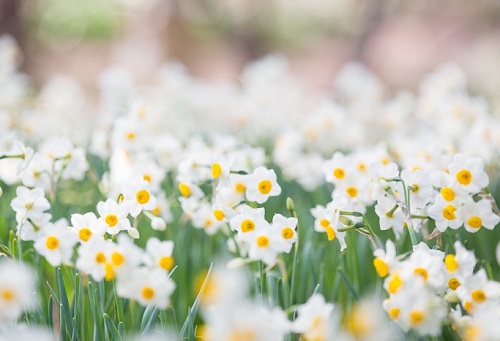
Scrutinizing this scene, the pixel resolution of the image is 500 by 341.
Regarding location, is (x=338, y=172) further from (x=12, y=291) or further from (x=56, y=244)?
(x=12, y=291)

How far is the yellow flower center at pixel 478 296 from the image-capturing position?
95cm

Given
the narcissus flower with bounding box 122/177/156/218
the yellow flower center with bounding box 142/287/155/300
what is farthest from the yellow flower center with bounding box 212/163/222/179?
the yellow flower center with bounding box 142/287/155/300

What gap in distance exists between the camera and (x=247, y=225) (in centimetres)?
104

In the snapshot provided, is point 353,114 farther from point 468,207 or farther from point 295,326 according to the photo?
point 295,326

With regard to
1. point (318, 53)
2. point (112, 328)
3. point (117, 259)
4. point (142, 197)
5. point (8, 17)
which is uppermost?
point (318, 53)

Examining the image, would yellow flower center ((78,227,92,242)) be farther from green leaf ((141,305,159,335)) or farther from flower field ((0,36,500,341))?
green leaf ((141,305,159,335))

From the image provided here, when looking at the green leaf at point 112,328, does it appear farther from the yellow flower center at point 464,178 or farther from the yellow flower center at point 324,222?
the yellow flower center at point 464,178

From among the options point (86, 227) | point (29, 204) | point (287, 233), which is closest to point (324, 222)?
point (287, 233)

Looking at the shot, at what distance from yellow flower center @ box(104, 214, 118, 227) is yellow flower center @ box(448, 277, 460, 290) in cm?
58

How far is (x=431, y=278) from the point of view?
903mm

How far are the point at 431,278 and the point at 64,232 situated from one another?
2.02 feet

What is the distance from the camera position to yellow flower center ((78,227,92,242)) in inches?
41.1

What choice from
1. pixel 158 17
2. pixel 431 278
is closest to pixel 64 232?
pixel 431 278

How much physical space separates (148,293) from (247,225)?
0.72ft
